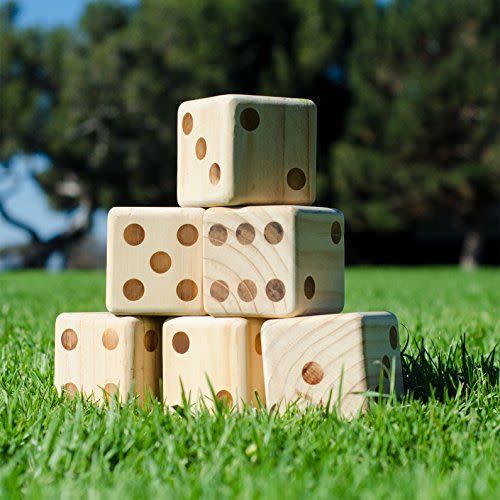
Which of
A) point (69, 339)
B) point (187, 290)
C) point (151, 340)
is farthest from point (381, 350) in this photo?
point (69, 339)

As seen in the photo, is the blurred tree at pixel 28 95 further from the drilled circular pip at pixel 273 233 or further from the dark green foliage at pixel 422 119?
the drilled circular pip at pixel 273 233

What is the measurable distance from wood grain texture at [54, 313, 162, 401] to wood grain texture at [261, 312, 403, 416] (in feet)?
1.55

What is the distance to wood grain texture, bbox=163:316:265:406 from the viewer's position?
9.18 ft

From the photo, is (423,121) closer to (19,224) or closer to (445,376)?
(19,224)

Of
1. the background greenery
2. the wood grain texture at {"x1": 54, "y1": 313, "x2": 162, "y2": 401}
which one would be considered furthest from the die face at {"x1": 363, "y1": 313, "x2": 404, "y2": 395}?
the background greenery

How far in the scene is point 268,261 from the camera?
2.82m

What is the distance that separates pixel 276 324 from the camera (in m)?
2.74

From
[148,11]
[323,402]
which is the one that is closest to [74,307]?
[323,402]

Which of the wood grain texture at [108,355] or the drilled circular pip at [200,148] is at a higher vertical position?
the drilled circular pip at [200,148]

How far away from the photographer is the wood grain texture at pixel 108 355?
2.94 m

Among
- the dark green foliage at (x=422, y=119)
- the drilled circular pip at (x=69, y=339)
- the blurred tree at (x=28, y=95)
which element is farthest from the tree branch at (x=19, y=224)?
the drilled circular pip at (x=69, y=339)

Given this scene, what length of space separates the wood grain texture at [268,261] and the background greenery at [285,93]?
20538 mm

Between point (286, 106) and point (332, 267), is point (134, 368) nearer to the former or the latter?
point (332, 267)

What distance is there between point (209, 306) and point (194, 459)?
2.77 ft
